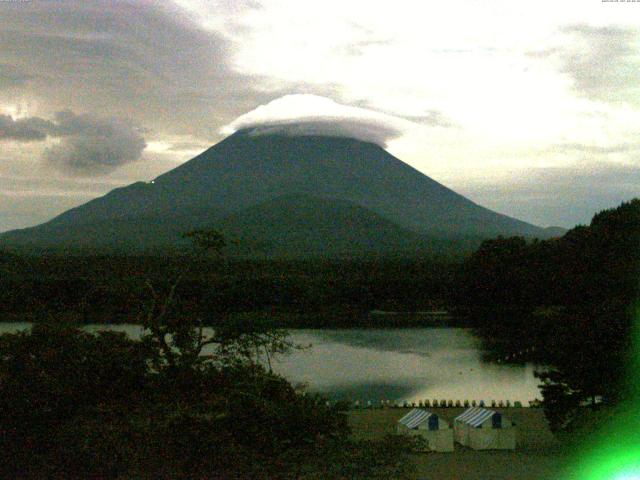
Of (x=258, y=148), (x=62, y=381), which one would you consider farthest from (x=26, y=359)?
(x=258, y=148)

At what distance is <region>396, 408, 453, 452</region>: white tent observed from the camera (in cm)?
1146

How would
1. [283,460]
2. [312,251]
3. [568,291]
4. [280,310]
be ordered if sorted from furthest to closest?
1. [312,251]
2. [280,310]
3. [568,291]
4. [283,460]

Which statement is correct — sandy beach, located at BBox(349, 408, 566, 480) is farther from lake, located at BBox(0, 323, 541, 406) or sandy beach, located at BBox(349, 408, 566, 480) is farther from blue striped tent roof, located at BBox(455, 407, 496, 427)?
lake, located at BBox(0, 323, 541, 406)

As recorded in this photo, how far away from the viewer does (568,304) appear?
2991 centimetres

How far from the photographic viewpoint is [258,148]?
110 m

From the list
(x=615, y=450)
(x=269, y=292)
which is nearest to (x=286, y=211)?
(x=269, y=292)

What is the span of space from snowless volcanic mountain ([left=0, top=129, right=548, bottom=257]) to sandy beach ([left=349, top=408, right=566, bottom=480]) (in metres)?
57.4

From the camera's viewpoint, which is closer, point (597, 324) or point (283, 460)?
point (283, 460)

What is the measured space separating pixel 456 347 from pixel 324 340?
4.62 m

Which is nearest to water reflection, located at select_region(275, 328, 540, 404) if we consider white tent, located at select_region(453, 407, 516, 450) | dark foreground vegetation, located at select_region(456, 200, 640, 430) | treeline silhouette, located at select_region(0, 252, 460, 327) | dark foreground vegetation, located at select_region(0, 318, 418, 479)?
dark foreground vegetation, located at select_region(456, 200, 640, 430)

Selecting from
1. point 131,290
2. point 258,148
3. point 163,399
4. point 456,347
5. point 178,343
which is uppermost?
point 258,148

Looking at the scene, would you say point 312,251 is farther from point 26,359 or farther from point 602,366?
point 26,359

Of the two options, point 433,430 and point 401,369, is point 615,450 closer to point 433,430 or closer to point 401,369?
point 433,430

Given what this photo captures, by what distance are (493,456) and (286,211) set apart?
81805 millimetres
